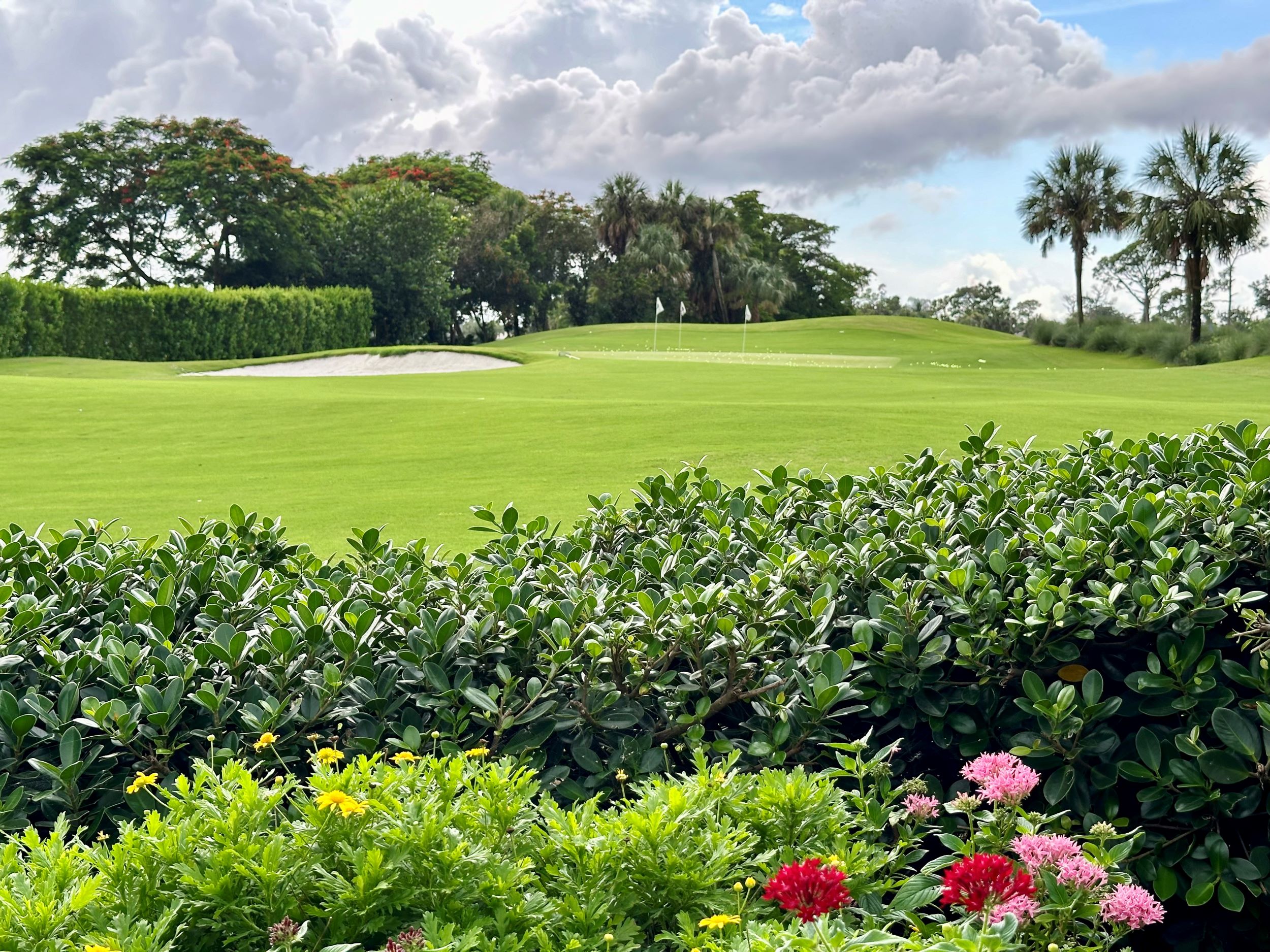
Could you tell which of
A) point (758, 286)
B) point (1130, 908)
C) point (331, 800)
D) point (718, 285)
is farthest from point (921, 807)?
point (758, 286)

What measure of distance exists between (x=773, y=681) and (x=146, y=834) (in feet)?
4.98

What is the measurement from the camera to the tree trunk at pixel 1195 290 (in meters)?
38.2

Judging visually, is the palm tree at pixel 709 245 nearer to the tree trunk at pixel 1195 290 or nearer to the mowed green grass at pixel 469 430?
the tree trunk at pixel 1195 290

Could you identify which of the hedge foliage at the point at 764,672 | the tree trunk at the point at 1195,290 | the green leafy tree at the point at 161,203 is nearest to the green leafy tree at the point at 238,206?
the green leafy tree at the point at 161,203

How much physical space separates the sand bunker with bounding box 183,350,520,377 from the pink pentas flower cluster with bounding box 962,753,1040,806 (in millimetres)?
32551

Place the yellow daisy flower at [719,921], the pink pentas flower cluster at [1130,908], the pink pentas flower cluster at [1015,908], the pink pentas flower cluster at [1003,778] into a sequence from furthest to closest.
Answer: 1. the pink pentas flower cluster at [1003,778]
2. the pink pentas flower cluster at [1130,908]
3. the pink pentas flower cluster at [1015,908]
4. the yellow daisy flower at [719,921]

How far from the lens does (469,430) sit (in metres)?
14.3

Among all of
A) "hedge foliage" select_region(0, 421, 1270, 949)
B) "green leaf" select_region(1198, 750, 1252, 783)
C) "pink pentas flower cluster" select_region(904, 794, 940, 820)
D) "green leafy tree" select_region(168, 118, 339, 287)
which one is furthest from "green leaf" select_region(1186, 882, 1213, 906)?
"green leafy tree" select_region(168, 118, 339, 287)

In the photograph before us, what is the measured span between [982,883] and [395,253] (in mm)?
51967

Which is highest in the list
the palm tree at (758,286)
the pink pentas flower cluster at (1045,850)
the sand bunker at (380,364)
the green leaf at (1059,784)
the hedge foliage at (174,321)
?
the palm tree at (758,286)

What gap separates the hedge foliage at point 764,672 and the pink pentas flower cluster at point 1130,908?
800 mm

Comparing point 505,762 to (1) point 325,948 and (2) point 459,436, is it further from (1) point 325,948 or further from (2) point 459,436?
(2) point 459,436

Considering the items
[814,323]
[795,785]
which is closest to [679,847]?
[795,785]

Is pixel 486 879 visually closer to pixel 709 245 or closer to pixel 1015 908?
pixel 1015 908
